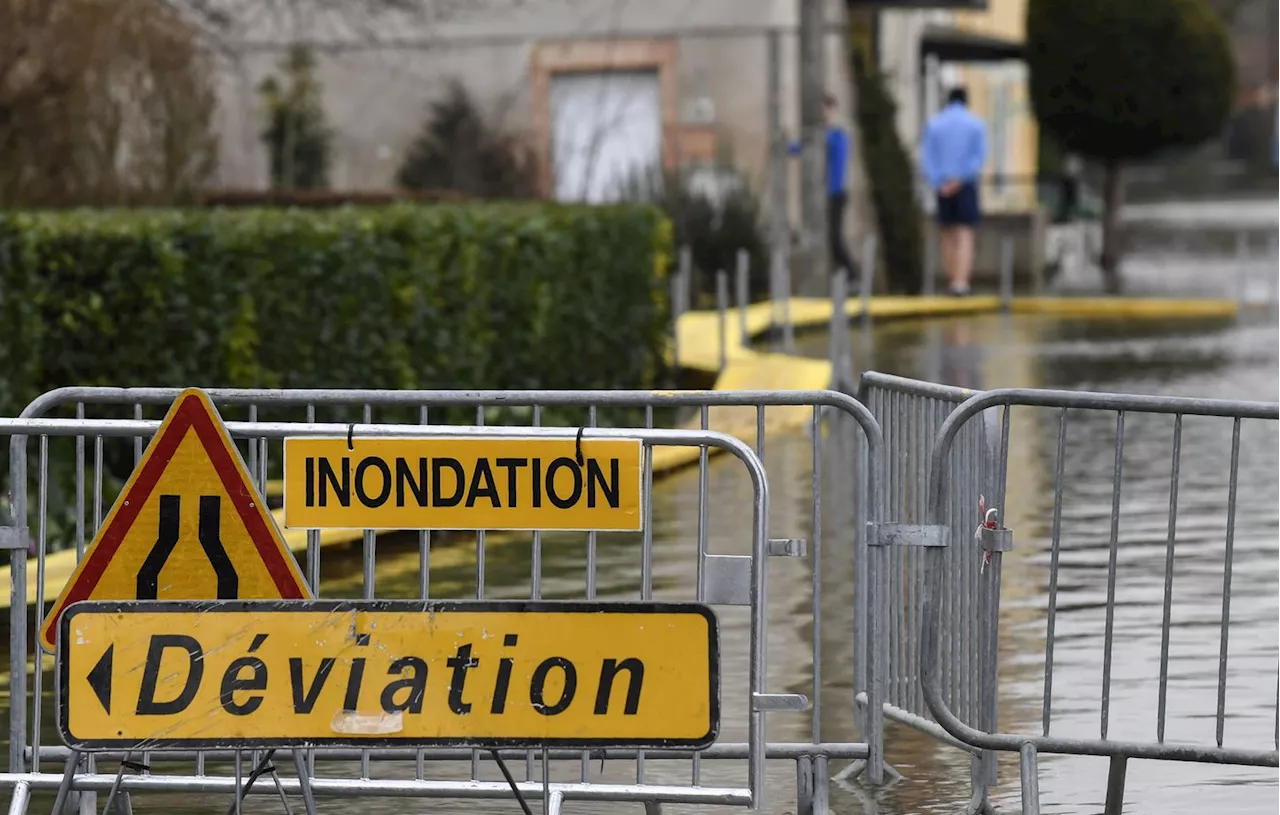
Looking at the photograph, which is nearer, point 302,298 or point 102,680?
point 102,680

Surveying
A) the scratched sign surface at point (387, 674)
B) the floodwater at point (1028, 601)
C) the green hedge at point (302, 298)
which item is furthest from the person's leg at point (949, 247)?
the scratched sign surface at point (387, 674)

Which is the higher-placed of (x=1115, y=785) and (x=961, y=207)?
(x=961, y=207)

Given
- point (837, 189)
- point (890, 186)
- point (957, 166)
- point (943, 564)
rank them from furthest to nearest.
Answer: point (890, 186), point (837, 189), point (957, 166), point (943, 564)

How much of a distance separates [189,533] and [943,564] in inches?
79.8

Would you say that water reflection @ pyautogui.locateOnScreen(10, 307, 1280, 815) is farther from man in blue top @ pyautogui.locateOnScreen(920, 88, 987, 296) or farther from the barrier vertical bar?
man in blue top @ pyautogui.locateOnScreen(920, 88, 987, 296)

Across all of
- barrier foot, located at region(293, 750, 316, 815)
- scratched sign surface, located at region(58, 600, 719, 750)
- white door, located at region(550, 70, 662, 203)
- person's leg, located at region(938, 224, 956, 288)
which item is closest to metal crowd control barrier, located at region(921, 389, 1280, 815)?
scratched sign surface, located at region(58, 600, 719, 750)

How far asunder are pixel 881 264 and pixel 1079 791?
2448 centimetres

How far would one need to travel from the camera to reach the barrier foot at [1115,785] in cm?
710

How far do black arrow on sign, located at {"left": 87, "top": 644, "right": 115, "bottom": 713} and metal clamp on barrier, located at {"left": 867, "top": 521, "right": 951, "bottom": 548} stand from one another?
7.08 feet

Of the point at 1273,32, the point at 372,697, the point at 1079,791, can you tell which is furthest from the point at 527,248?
the point at 1273,32

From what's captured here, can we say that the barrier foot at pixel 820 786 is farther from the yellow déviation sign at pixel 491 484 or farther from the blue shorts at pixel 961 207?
the blue shorts at pixel 961 207

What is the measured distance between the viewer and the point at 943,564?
720 cm

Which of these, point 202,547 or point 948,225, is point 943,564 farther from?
point 948,225

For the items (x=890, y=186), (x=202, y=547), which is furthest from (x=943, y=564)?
(x=890, y=186)
